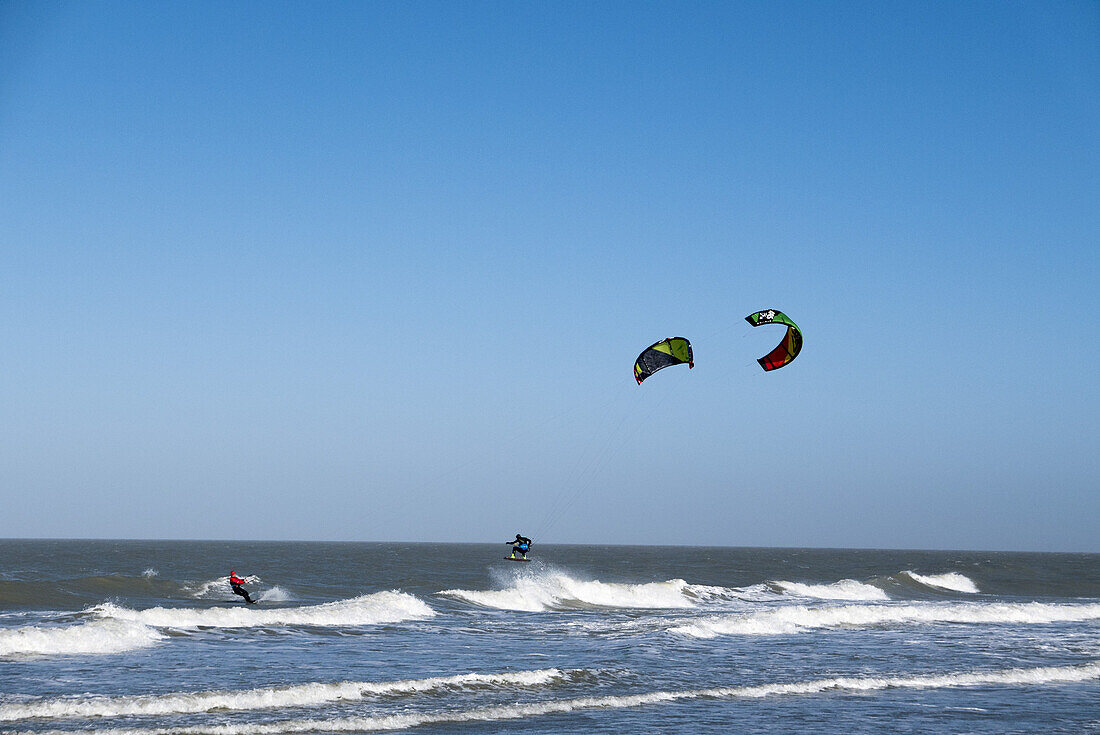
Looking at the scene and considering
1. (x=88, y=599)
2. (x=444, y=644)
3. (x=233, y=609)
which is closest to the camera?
(x=444, y=644)

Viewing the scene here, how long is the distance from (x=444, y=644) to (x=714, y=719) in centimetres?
861

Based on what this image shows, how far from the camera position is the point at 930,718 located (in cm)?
1380

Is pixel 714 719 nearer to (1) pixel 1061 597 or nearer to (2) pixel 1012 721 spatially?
(2) pixel 1012 721

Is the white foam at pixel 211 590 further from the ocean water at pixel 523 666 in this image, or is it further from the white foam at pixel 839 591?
the white foam at pixel 839 591

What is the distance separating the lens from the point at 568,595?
3503 cm

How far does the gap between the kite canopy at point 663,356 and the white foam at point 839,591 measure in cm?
1989

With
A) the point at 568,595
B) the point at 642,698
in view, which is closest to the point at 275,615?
the point at 568,595

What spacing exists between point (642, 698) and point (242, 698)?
585 centimetres

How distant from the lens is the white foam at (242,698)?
515 inches

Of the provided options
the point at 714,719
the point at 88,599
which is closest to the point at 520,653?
the point at 714,719

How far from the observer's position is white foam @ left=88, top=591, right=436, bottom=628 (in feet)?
75.4

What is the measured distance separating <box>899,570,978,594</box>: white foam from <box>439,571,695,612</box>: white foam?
16581mm

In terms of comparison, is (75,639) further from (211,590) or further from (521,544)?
(211,590)

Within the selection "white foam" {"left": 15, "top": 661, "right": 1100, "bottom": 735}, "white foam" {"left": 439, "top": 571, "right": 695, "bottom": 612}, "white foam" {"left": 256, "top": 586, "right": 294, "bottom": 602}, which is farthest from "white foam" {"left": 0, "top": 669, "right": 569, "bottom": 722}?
"white foam" {"left": 256, "top": 586, "right": 294, "bottom": 602}
